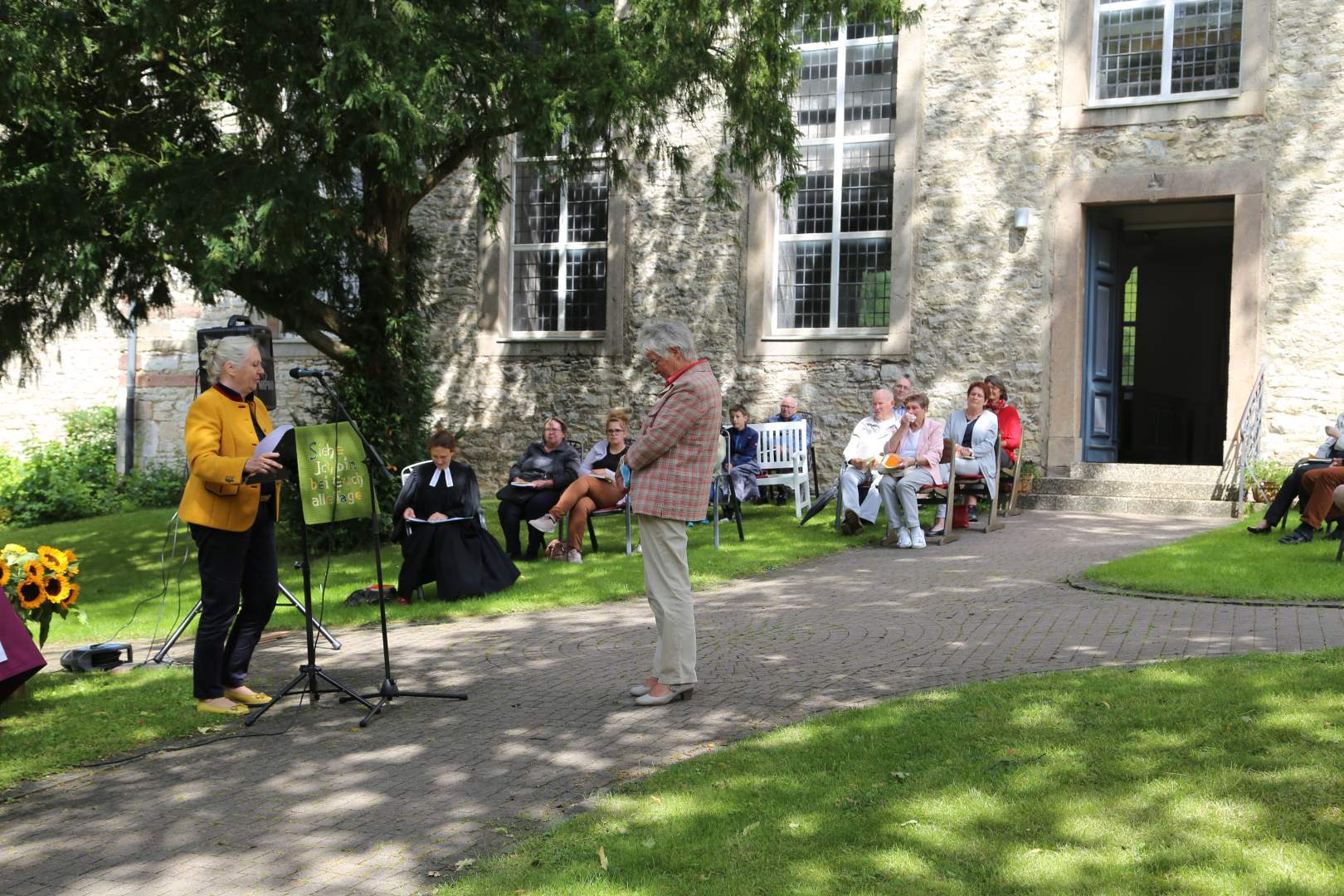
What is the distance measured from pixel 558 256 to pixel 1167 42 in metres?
8.51

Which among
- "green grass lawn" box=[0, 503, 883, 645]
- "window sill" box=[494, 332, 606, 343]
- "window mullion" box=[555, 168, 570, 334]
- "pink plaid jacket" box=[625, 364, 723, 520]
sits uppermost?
"window mullion" box=[555, 168, 570, 334]

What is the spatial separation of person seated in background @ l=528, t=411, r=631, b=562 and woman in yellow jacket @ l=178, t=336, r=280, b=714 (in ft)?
17.1

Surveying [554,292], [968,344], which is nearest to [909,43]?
[968,344]

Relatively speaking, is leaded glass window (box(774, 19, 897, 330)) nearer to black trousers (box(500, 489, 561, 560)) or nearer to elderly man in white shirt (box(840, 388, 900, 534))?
elderly man in white shirt (box(840, 388, 900, 534))

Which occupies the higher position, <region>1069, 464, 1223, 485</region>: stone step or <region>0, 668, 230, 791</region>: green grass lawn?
<region>1069, 464, 1223, 485</region>: stone step

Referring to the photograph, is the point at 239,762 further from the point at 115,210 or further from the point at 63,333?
the point at 63,333

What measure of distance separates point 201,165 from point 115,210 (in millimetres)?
1065

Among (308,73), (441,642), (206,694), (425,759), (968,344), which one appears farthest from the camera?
(968,344)

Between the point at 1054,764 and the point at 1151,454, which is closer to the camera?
the point at 1054,764

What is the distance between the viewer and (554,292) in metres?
19.1

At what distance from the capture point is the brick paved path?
4.34 meters

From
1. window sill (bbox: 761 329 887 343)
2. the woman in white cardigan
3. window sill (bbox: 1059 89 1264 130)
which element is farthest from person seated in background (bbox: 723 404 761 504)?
window sill (bbox: 1059 89 1264 130)

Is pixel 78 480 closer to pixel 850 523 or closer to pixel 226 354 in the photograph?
pixel 850 523

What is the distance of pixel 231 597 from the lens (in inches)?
248
